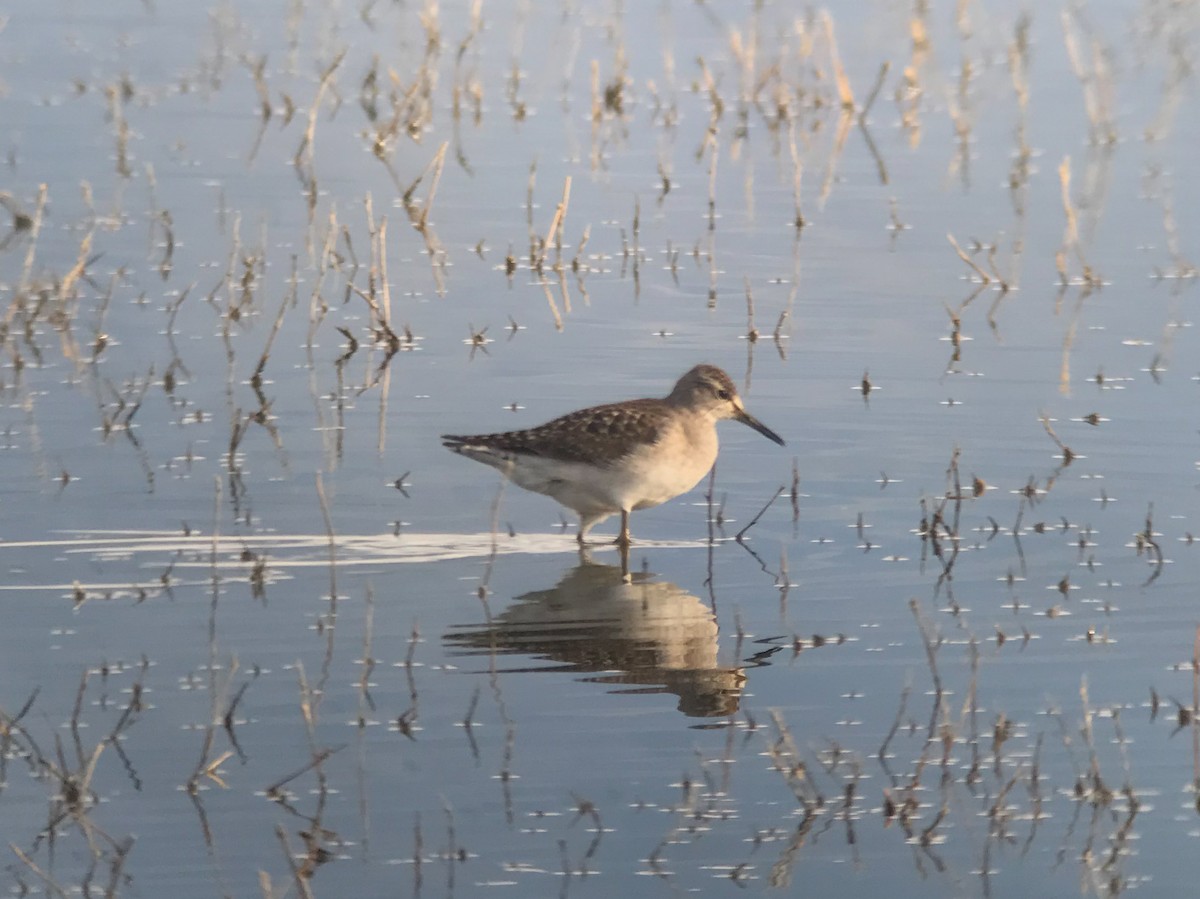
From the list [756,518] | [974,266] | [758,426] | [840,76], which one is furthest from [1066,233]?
[756,518]

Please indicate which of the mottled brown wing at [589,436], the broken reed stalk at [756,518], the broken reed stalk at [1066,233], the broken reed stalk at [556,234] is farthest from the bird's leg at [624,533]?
the broken reed stalk at [1066,233]

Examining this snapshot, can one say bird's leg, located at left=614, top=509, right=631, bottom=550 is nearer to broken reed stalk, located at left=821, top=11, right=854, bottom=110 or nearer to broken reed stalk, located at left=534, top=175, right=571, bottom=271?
broken reed stalk, located at left=534, top=175, right=571, bottom=271

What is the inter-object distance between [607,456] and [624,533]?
0.36 metres

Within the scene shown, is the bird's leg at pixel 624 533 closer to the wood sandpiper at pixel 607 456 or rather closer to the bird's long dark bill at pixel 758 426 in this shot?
the wood sandpiper at pixel 607 456

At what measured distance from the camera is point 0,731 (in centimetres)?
673

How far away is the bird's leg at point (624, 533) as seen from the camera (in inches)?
383

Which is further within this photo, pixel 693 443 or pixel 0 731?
pixel 693 443

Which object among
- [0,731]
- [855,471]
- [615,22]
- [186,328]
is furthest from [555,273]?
[615,22]

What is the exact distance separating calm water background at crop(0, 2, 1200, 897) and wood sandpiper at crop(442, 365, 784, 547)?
0.24 metres

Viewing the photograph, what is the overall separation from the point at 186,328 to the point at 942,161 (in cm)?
770

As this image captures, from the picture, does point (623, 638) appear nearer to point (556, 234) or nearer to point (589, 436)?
point (589, 436)

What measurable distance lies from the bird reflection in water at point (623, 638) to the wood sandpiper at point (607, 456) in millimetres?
597

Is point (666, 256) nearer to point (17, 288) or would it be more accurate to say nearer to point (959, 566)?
point (17, 288)

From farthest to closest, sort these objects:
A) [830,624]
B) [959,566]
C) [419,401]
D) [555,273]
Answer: [555,273]
[419,401]
[959,566]
[830,624]
